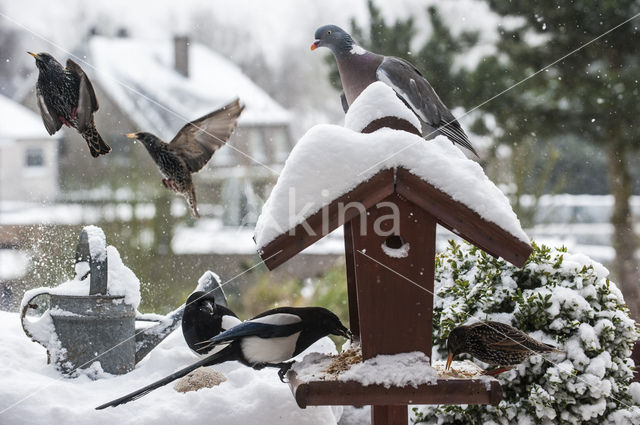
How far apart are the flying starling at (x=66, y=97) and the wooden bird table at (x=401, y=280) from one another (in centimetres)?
91

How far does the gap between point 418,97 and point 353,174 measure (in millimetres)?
588

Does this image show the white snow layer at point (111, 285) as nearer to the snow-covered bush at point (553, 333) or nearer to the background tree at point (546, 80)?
the snow-covered bush at point (553, 333)

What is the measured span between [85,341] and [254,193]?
260 centimetres

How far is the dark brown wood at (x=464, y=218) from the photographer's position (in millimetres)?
1047

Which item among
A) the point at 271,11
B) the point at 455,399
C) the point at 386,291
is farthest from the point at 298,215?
the point at 271,11

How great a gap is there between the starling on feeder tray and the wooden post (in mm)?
183

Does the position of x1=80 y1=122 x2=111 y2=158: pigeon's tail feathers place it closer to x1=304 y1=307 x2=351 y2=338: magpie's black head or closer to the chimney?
x1=304 y1=307 x2=351 y2=338: magpie's black head

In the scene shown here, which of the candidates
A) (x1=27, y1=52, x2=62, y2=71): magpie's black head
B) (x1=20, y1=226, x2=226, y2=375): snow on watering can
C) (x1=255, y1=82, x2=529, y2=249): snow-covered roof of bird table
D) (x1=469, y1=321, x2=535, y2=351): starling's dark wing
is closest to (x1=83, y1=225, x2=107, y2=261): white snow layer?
(x1=20, y1=226, x2=226, y2=375): snow on watering can

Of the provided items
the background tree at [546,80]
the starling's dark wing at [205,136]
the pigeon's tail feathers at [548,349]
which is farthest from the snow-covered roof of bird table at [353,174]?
the background tree at [546,80]

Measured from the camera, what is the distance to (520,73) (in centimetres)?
404

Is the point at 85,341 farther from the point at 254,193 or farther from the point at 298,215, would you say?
the point at 254,193

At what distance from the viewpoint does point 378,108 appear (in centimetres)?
117

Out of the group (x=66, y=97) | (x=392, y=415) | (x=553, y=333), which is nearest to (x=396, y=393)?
(x=392, y=415)

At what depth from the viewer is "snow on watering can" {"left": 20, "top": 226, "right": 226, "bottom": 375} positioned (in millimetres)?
1664
